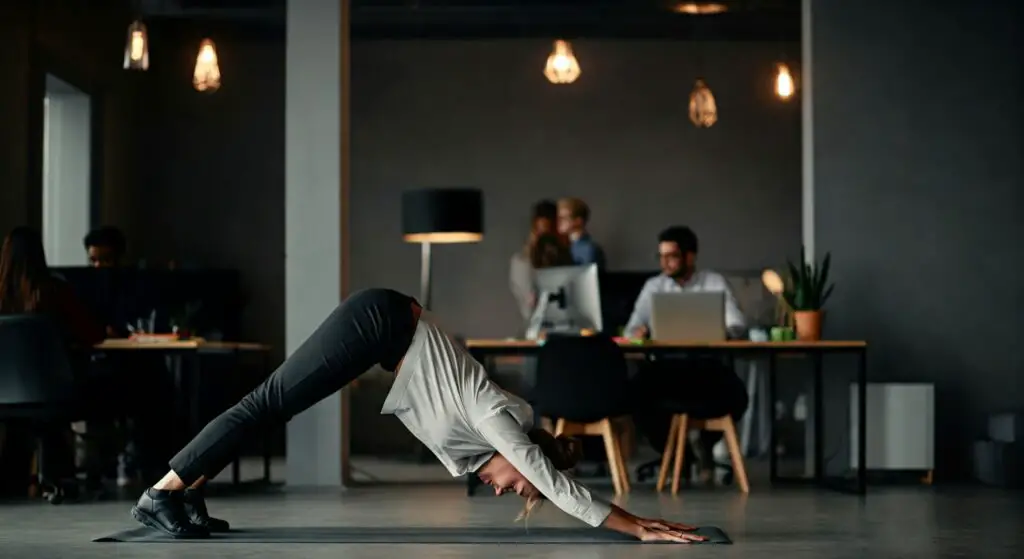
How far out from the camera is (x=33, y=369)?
21.2ft

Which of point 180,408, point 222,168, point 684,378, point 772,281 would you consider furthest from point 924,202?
point 222,168

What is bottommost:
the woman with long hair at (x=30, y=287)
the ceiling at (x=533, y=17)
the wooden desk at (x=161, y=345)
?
the wooden desk at (x=161, y=345)

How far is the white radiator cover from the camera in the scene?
7711mm

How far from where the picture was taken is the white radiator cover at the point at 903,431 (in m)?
7.71

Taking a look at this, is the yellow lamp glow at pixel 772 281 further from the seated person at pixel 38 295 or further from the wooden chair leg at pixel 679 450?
the seated person at pixel 38 295

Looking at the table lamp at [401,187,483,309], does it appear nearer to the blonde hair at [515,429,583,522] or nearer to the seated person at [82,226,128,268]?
the seated person at [82,226,128,268]

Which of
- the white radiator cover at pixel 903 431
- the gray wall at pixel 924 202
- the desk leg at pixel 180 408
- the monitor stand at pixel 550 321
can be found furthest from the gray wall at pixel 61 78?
the white radiator cover at pixel 903 431

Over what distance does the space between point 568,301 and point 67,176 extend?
4876 mm

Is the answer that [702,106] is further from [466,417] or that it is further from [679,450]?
[466,417]

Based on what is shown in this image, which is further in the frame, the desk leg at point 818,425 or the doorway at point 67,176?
the doorway at point 67,176

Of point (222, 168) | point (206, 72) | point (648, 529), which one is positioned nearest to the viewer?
point (648, 529)

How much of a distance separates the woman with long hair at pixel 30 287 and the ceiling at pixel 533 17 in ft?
15.9

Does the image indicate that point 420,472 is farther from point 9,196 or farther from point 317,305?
point 9,196

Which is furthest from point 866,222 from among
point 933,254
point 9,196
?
point 9,196
